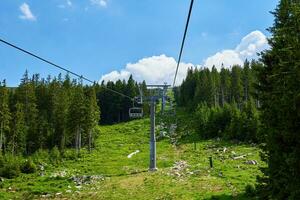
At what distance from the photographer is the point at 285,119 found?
59.4ft

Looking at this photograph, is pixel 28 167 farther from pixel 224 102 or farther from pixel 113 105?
pixel 113 105

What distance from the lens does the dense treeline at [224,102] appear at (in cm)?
7225

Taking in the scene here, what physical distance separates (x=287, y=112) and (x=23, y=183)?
31.4m

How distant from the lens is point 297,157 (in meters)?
17.0

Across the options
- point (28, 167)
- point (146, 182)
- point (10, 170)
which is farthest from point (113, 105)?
point (146, 182)

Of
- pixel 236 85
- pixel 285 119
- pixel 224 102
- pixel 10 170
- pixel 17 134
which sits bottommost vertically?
pixel 10 170

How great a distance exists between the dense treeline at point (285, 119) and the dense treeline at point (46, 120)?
5358cm

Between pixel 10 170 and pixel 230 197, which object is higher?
pixel 230 197

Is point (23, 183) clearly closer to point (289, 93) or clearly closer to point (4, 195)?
point (4, 195)

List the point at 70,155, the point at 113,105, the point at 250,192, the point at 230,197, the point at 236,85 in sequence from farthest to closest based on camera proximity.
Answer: the point at 113,105, the point at 236,85, the point at 70,155, the point at 230,197, the point at 250,192

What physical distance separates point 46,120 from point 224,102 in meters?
48.4

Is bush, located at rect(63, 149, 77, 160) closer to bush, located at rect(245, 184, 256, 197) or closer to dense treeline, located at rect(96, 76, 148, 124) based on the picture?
bush, located at rect(245, 184, 256, 197)

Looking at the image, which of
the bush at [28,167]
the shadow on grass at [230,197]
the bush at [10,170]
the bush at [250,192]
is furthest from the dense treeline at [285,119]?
the bush at [28,167]

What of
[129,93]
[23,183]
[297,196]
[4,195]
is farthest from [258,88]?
[129,93]
